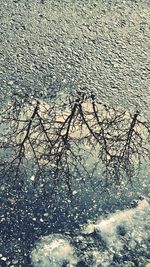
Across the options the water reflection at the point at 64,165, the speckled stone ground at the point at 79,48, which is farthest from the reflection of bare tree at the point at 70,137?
the speckled stone ground at the point at 79,48

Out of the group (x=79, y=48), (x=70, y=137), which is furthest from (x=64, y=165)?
(x=79, y=48)

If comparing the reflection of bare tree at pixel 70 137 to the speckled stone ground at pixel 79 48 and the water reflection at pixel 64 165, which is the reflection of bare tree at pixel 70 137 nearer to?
the water reflection at pixel 64 165

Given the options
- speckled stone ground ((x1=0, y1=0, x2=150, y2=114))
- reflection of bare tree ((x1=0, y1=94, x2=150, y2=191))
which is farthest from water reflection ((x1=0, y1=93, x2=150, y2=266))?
speckled stone ground ((x1=0, y1=0, x2=150, y2=114))

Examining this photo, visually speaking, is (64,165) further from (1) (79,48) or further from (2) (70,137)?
(1) (79,48)

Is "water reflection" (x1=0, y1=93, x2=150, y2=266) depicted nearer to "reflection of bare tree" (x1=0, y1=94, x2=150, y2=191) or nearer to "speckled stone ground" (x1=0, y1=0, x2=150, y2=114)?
"reflection of bare tree" (x1=0, y1=94, x2=150, y2=191)

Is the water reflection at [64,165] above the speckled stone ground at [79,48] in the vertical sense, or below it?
below

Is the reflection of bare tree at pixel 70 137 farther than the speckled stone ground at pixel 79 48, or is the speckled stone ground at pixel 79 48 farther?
the speckled stone ground at pixel 79 48

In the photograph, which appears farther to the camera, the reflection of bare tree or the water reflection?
the reflection of bare tree
